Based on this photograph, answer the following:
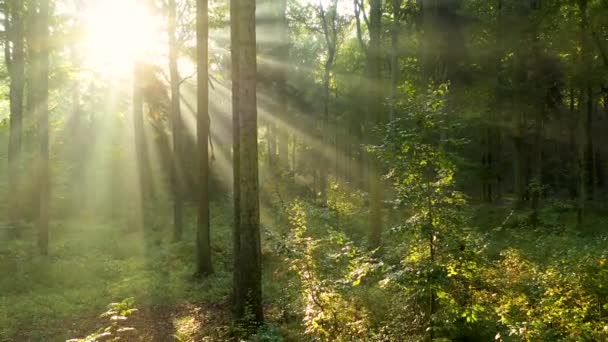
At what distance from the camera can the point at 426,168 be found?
6.00 m

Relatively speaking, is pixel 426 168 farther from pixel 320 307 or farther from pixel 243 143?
pixel 243 143

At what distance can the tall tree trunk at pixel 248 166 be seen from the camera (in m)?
8.83

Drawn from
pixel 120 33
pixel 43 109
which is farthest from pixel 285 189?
pixel 43 109

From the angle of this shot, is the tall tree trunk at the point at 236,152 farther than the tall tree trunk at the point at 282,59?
No

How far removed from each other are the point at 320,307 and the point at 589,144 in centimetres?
2613

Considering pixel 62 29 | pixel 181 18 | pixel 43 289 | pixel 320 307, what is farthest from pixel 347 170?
pixel 320 307

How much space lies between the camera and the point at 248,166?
902 cm

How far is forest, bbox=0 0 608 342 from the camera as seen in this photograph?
239 inches

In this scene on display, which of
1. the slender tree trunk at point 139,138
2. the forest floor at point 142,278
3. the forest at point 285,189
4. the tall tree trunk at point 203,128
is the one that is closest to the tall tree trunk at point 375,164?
the forest at point 285,189

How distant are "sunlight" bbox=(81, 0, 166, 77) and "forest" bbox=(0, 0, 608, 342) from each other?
9 centimetres

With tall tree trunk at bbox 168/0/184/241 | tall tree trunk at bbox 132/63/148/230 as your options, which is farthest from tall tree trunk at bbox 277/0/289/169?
tall tree trunk at bbox 132/63/148/230

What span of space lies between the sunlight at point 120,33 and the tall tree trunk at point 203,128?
585cm

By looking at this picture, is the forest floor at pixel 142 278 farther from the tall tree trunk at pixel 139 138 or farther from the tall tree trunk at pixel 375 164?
the tall tree trunk at pixel 375 164

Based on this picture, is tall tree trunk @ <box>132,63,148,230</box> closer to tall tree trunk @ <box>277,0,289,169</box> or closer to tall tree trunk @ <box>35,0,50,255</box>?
tall tree trunk @ <box>35,0,50,255</box>
